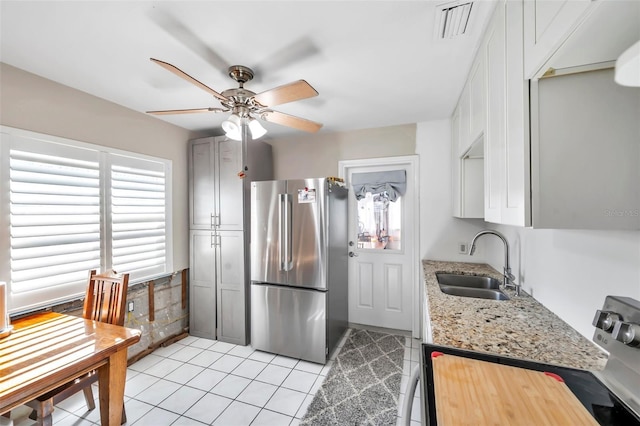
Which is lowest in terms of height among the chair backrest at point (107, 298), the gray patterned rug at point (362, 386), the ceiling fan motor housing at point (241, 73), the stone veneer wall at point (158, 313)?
the gray patterned rug at point (362, 386)

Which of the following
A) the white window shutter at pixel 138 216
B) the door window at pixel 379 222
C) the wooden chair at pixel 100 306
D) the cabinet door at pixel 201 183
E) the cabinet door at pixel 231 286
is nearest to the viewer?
the wooden chair at pixel 100 306

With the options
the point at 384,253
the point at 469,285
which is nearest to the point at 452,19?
the point at 469,285

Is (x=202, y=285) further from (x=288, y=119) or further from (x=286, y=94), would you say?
(x=286, y=94)

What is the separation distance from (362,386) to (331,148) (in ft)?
8.20

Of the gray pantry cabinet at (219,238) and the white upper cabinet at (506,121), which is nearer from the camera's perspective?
the white upper cabinet at (506,121)

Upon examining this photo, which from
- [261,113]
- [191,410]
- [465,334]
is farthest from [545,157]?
[191,410]

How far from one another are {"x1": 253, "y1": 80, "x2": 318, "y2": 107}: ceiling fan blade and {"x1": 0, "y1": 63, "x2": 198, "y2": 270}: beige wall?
1613 millimetres

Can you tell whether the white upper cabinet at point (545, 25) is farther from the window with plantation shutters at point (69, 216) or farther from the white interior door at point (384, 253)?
the window with plantation shutters at point (69, 216)

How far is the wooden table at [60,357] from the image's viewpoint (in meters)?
1.16

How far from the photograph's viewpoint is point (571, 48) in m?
0.71

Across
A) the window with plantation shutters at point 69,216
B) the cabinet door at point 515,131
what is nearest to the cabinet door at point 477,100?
the cabinet door at point 515,131

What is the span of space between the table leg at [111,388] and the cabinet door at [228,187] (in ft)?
5.04

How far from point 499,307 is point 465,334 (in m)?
0.48

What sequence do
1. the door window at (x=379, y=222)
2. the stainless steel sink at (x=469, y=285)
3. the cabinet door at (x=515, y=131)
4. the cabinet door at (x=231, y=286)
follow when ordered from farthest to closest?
the door window at (x=379, y=222) → the cabinet door at (x=231, y=286) → the stainless steel sink at (x=469, y=285) → the cabinet door at (x=515, y=131)
